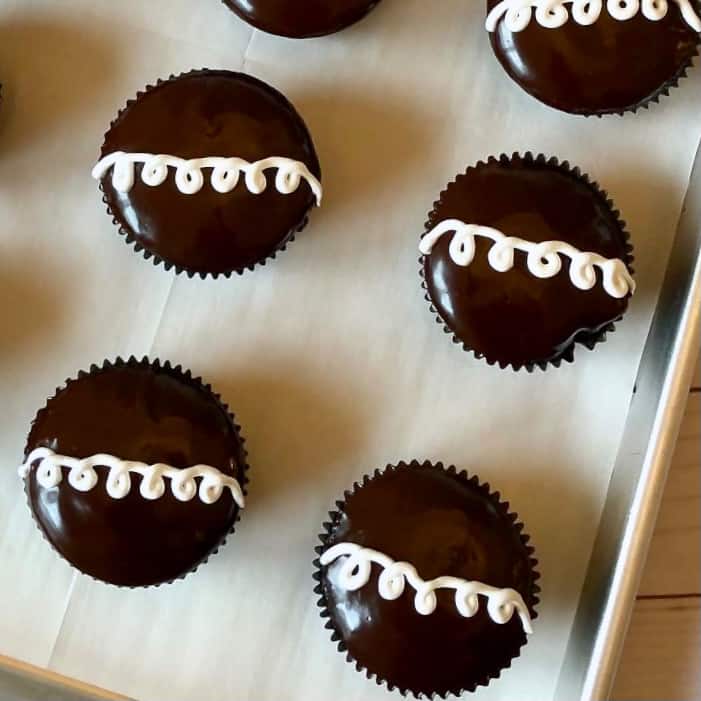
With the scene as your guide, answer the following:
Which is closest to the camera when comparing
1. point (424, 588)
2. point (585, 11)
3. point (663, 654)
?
point (424, 588)

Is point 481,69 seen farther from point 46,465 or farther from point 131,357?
point 46,465

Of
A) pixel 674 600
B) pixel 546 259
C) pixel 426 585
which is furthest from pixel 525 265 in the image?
pixel 674 600

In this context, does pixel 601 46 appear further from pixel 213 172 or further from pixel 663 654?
pixel 663 654

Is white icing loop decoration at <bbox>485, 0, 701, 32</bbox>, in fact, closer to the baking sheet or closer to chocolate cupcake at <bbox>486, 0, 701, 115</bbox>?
chocolate cupcake at <bbox>486, 0, 701, 115</bbox>

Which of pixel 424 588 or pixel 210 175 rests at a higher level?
pixel 210 175

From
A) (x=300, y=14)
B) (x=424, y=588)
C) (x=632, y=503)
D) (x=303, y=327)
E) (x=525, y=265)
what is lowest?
(x=424, y=588)

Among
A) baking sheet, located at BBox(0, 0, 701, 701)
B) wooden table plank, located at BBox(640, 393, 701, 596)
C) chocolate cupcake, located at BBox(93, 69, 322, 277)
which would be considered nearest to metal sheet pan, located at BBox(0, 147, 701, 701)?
baking sheet, located at BBox(0, 0, 701, 701)

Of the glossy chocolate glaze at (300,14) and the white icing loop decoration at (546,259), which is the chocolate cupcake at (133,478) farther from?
the glossy chocolate glaze at (300,14)
